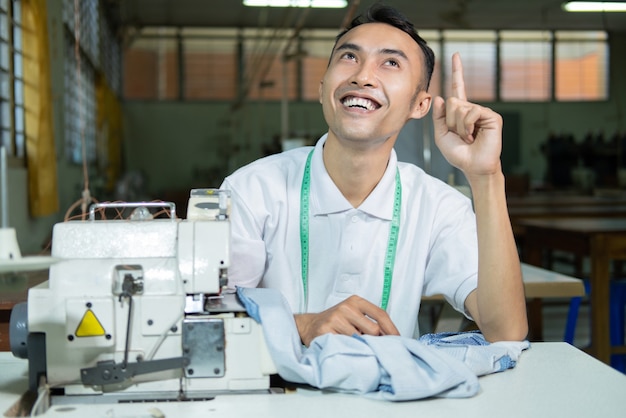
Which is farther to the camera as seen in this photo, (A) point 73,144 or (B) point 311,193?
(A) point 73,144

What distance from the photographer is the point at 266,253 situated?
1653mm

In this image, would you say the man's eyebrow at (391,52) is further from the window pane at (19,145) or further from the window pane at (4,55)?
the window pane at (19,145)

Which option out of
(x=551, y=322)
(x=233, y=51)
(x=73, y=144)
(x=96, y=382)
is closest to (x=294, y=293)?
(x=96, y=382)

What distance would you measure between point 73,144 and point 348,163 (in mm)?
6153

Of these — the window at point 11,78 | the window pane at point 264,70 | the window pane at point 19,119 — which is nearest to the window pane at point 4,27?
the window at point 11,78

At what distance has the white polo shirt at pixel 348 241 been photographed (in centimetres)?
160

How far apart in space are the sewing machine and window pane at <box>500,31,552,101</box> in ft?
40.9

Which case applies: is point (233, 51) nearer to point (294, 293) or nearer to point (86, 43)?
point (86, 43)

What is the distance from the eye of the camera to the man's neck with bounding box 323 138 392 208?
1626mm

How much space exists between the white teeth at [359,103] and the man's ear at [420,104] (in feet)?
0.52

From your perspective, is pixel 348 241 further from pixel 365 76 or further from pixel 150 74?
pixel 150 74

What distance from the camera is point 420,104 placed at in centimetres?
168

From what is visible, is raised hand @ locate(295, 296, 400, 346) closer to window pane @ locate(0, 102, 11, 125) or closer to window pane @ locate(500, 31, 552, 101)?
window pane @ locate(0, 102, 11, 125)

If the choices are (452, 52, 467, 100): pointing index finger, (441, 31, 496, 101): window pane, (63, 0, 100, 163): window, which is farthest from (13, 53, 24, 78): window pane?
(441, 31, 496, 101): window pane
